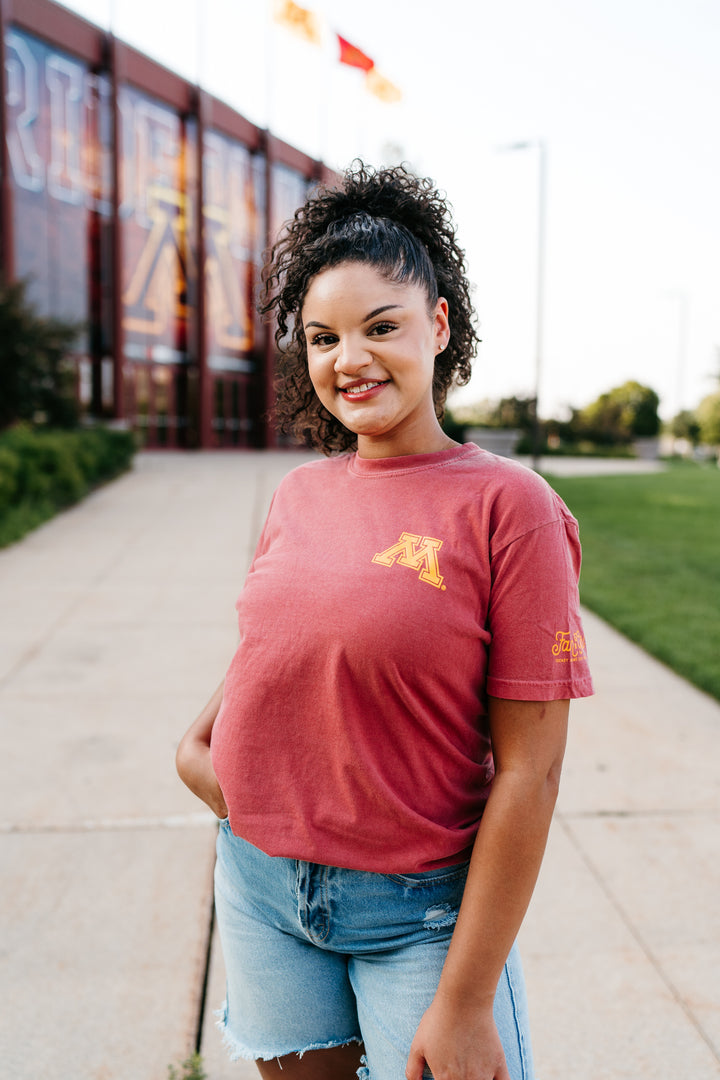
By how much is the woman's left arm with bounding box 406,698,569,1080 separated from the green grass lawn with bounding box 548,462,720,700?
4.25 metres

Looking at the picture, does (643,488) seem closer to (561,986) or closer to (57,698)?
(57,698)

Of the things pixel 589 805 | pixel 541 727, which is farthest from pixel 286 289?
pixel 589 805

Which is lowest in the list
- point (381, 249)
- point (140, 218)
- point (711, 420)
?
→ point (381, 249)

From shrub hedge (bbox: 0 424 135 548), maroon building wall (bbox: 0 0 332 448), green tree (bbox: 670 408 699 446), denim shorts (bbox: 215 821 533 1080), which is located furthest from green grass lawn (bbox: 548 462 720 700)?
green tree (bbox: 670 408 699 446)

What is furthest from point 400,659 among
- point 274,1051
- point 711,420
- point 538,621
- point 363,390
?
point 711,420

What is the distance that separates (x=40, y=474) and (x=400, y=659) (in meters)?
11.4

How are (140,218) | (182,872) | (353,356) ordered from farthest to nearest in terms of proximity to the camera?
(140,218)
(182,872)
(353,356)

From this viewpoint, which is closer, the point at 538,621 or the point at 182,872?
the point at 538,621

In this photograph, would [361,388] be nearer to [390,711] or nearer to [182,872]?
[390,711]

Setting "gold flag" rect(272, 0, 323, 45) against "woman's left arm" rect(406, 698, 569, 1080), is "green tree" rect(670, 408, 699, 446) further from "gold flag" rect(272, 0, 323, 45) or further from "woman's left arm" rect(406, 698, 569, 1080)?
"woman's left arm" rect(406, 698, 569, 1080)

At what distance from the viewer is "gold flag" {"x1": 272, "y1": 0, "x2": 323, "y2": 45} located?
82.4ft

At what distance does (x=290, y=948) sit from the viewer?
1409 mm

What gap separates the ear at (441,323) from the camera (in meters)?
1.48

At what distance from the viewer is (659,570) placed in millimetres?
8562
